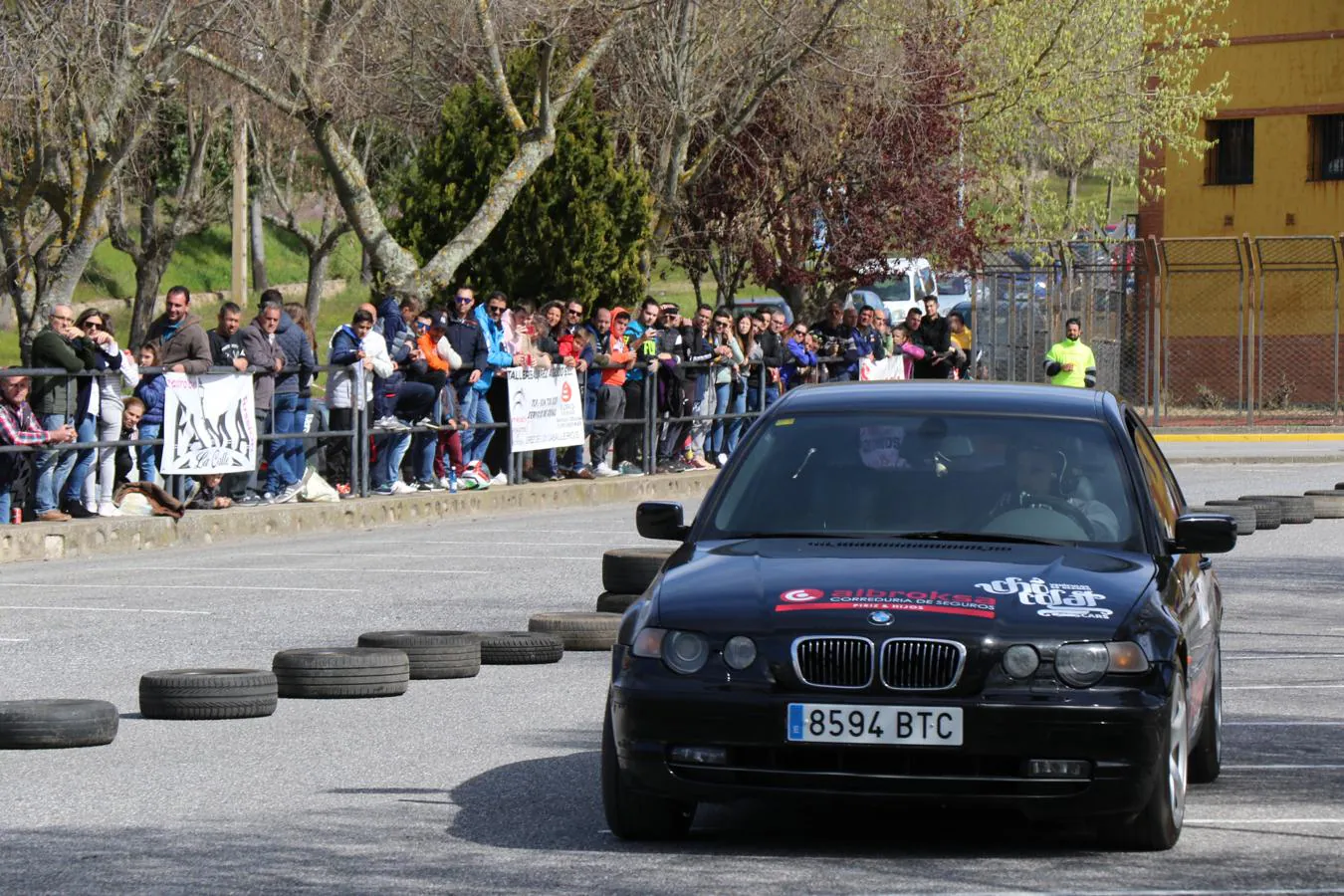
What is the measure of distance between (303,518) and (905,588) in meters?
14.2

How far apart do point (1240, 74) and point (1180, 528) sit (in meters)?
39.3

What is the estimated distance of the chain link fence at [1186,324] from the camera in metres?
37.6

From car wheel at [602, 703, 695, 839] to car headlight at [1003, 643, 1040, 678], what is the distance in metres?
1.11

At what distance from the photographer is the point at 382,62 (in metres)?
29.3

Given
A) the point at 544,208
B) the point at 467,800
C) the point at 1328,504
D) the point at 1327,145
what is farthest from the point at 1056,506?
the point at 1327,145

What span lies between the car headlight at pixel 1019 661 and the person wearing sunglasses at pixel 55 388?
40.9ft

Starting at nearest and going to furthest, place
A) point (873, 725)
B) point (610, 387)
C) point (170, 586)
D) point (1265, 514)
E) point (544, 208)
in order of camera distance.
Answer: point (873, 725)
point (170, 586)
point (1265, 514)
point (610, 387)
point (544, 208)


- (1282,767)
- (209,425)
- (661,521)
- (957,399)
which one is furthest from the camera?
(209,425)

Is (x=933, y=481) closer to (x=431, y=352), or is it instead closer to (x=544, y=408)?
(x=431, y=352)

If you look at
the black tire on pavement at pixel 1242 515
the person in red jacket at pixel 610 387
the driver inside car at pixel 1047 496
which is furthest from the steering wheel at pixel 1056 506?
the person in red jacket at pixel 610 387

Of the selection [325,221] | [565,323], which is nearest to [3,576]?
[565,323]

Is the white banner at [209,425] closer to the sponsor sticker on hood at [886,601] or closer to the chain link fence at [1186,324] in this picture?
the sponsor sticker on hood at [886,601]

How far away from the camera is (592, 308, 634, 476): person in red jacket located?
975 inches

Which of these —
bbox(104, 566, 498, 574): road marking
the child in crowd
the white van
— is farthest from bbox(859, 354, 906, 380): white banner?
the white van
